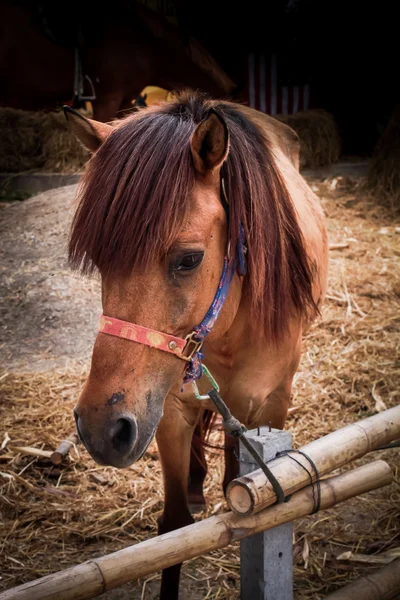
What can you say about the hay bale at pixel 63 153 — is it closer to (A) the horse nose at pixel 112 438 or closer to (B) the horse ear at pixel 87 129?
(B) the horse ear at pixel 87 129

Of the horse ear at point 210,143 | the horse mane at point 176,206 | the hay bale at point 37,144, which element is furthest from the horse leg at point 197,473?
the hay bale at point 37,144

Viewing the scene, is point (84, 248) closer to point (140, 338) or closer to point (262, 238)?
point (140, 338)

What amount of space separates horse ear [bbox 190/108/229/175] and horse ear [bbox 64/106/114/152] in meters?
0.39

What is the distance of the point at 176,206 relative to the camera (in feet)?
5.74

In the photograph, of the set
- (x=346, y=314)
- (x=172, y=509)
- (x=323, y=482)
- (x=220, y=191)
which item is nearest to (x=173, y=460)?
(x=172, y=509)

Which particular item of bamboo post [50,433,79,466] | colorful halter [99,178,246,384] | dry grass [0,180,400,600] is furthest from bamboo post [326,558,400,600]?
bamboo post [50,433,79,466]

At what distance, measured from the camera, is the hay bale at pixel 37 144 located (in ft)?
25.3

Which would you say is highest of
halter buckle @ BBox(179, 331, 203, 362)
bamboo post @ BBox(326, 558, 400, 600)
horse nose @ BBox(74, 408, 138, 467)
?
halter buckle @ BBox(179, 331, 203, 362)

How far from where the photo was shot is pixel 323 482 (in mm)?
1938

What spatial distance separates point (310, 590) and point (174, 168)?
175 centimetres

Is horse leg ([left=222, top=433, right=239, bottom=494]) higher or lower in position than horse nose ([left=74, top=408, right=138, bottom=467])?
lower

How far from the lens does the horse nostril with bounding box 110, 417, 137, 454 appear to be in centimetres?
162

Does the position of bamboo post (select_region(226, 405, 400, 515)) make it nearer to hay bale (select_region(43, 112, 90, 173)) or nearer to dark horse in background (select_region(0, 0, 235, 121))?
dark horse in background (select_region(0, 0, 235, 121))

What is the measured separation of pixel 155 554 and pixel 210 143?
1.11 m
